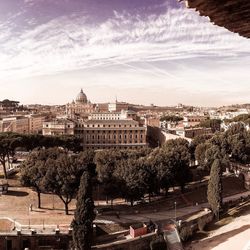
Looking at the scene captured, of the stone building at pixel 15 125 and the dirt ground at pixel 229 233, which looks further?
the stone building at pixel 15 125

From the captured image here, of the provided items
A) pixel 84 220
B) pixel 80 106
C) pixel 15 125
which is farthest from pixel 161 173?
pixel 80 106

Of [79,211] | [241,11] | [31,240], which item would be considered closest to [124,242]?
[79,211]

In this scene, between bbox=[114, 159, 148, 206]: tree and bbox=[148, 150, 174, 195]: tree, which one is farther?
bbox=[148, 150, 174, 195]: tree

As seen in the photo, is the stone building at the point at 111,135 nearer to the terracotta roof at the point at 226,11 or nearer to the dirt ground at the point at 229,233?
the dirt ground at the point at 229,233

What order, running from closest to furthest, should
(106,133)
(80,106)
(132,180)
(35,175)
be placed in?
(132,180)
(35,175)
(106,133)
(80,106)

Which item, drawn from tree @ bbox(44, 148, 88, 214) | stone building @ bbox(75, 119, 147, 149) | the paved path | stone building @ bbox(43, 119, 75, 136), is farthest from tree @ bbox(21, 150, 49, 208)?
stone building @ bbox(75, 119, 147, 149)

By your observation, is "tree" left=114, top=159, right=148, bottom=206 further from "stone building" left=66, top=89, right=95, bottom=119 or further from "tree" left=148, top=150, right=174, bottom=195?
"stone building" left=66, top=89, right=95, bottom=119

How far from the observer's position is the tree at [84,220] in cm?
2891

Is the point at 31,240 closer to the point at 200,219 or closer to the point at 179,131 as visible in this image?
the point at 200,219

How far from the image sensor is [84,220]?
2955cm

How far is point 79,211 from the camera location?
29.8m

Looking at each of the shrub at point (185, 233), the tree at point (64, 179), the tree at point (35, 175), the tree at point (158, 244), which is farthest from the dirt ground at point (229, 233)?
the tree at point (35, 175)

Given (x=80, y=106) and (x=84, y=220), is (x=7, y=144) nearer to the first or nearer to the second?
(x=84, y=220)

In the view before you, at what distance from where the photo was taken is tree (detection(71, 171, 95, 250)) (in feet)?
94.8
